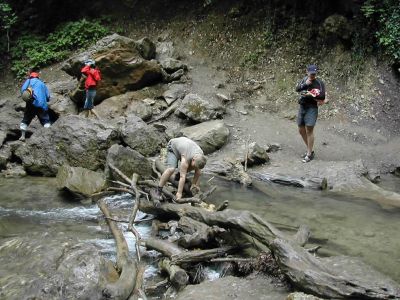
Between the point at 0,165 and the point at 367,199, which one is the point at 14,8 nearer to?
the point at 0,165

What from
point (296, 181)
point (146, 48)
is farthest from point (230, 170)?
point (146, 48)

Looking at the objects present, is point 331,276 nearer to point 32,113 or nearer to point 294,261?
point 294,261

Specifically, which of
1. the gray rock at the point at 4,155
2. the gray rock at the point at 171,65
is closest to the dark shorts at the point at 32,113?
the gray rock at the point at 4,155

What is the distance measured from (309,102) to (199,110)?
3618 millimetres

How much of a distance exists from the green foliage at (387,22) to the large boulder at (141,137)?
23.2 ft

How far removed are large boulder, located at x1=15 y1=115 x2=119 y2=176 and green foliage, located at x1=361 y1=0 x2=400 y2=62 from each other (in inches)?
321

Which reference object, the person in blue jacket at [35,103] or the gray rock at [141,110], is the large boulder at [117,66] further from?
the person in blue jacket at [35,103]

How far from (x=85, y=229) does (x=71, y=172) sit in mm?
→ 2342

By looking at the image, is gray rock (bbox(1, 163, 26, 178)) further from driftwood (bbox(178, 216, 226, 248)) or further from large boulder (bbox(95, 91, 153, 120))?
driftwood (bbox(178, 216, 226, 248))

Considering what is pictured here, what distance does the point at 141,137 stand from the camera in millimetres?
11984

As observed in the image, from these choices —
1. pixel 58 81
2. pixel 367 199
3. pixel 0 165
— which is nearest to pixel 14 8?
pixel 58 81

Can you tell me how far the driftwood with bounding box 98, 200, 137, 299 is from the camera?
4.97 metres

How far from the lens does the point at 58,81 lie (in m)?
16.9

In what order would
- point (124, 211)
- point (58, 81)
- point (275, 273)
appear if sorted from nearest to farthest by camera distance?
point (275, 273)
point (124, 211)
point (58, 81)
